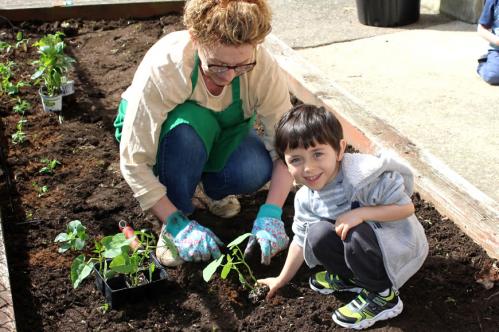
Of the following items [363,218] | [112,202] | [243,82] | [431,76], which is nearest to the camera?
[363,218]

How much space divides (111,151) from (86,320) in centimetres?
143

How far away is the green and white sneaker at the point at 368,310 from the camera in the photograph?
271cm

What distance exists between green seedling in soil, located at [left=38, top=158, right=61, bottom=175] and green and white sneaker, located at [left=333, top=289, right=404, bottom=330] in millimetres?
1811

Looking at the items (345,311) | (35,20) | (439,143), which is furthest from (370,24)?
(345,311)

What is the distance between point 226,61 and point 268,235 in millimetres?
704

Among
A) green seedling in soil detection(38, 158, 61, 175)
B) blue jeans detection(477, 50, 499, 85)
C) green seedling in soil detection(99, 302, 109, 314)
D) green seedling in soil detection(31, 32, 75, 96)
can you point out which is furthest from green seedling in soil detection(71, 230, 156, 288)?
blue jeans detection(477, 50, 499, 85)

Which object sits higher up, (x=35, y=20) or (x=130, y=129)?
(x=130, y=129)

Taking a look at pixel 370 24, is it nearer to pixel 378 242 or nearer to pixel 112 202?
pixel 112 202

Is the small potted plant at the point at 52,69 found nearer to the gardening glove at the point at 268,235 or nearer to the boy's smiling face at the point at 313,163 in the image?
the gardening glove at the point at 268,235

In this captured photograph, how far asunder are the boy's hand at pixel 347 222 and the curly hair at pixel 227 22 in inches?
29.6

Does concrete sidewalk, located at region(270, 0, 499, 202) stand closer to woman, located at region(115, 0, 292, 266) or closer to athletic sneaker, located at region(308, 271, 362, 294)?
woman, located at region(115, 0, 292, 266)

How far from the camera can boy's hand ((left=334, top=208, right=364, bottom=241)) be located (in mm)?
2557

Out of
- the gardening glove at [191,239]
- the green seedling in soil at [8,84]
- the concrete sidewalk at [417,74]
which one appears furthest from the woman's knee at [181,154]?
the green seedling in soil at [8,84]

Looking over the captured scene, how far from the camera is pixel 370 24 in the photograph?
5902 millimetres
